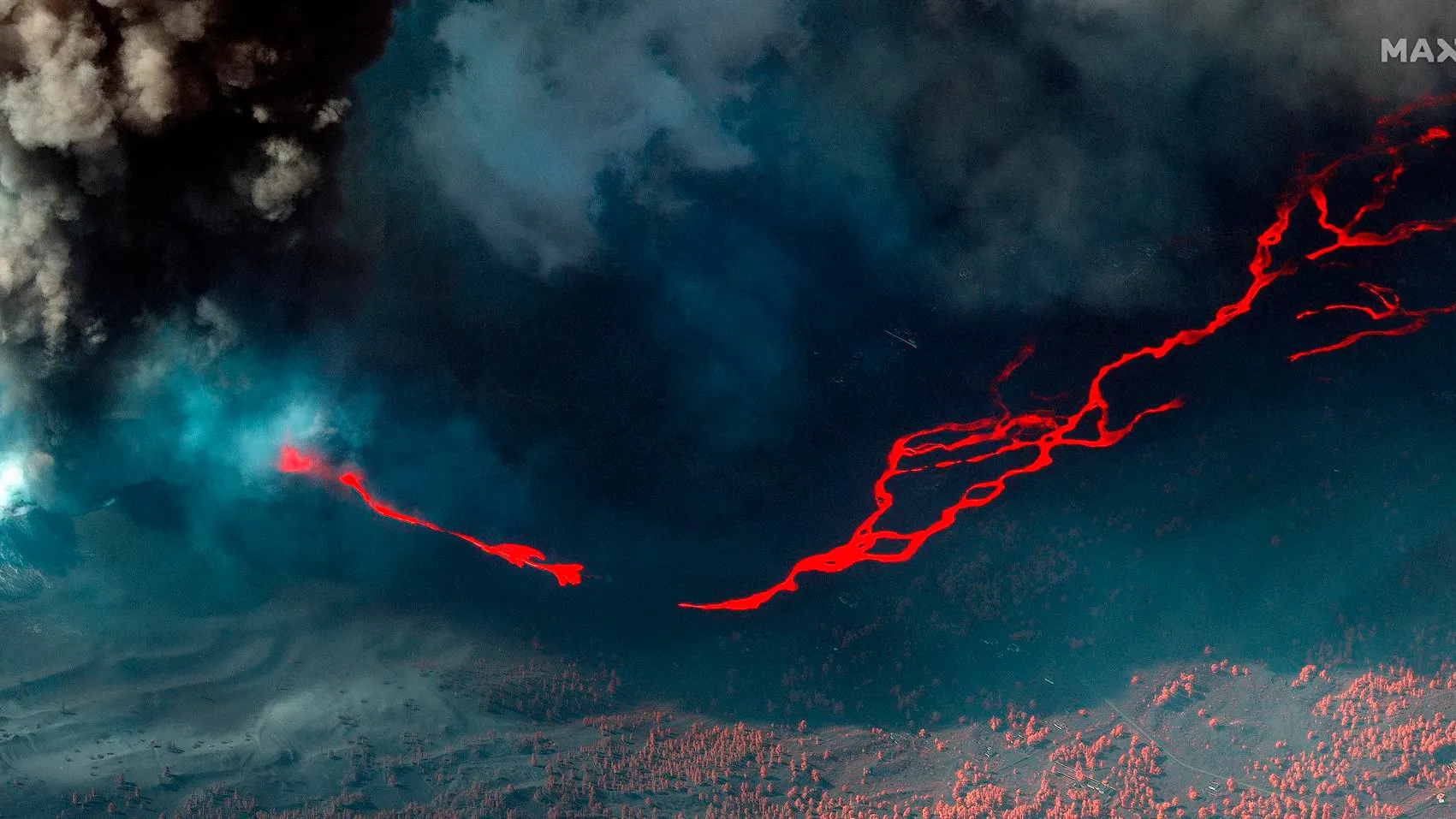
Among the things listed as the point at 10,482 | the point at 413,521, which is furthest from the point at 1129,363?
the point at 10,482

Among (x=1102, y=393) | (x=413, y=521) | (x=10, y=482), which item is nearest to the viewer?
(x=10, y=482)

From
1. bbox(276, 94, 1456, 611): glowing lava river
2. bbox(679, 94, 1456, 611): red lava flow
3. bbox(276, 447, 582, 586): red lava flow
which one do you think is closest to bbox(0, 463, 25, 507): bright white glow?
bbox(276, 447, 582, 586): red lava flow

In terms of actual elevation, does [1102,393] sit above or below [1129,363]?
below

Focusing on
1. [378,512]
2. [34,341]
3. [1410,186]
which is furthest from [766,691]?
[1410,186]

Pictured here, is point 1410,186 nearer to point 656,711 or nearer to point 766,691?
point 766,691

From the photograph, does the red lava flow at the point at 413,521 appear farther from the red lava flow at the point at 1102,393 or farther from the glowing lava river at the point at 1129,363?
the red lava flow at the point at 1102,393

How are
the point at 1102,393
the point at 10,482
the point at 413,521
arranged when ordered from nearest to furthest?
the point at 10,482 → the point at 413,521 → the point at 1102,393

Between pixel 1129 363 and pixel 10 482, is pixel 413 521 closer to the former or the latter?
pixel 10 482
